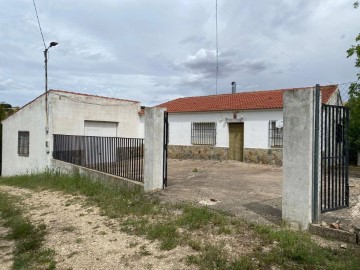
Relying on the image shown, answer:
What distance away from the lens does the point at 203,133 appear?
1875cm

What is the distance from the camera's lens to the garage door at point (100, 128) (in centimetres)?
1725

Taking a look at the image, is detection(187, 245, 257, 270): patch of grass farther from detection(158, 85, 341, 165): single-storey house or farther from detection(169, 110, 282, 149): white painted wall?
detection(169, 110, 282, 149): white painted wall

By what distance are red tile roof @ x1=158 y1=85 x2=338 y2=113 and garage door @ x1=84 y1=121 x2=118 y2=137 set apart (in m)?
3.71

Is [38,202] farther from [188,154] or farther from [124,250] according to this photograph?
[188,154]

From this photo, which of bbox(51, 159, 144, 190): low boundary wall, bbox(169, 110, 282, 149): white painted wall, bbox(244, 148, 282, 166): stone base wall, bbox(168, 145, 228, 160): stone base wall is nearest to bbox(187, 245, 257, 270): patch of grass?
bbox(51, 159, 144, 190): low boundary wall

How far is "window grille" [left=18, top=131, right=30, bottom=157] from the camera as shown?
17.2m

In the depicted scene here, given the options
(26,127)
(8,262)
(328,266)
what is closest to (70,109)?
(26,127)

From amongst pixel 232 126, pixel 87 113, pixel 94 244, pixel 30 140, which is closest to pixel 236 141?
pixel 232 126

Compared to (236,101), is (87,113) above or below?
below

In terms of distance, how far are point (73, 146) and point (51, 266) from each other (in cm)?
938

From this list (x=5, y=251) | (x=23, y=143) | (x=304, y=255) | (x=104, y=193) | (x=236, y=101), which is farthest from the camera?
(x=236, y=101)

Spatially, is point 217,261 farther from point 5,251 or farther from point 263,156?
point 263,156

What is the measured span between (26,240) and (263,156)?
12046 millimetres

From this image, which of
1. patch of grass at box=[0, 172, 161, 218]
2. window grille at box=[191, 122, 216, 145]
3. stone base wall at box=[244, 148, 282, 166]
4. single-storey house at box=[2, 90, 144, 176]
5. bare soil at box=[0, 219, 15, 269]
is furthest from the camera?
window grille at box=[191, 122, 216, 145]
